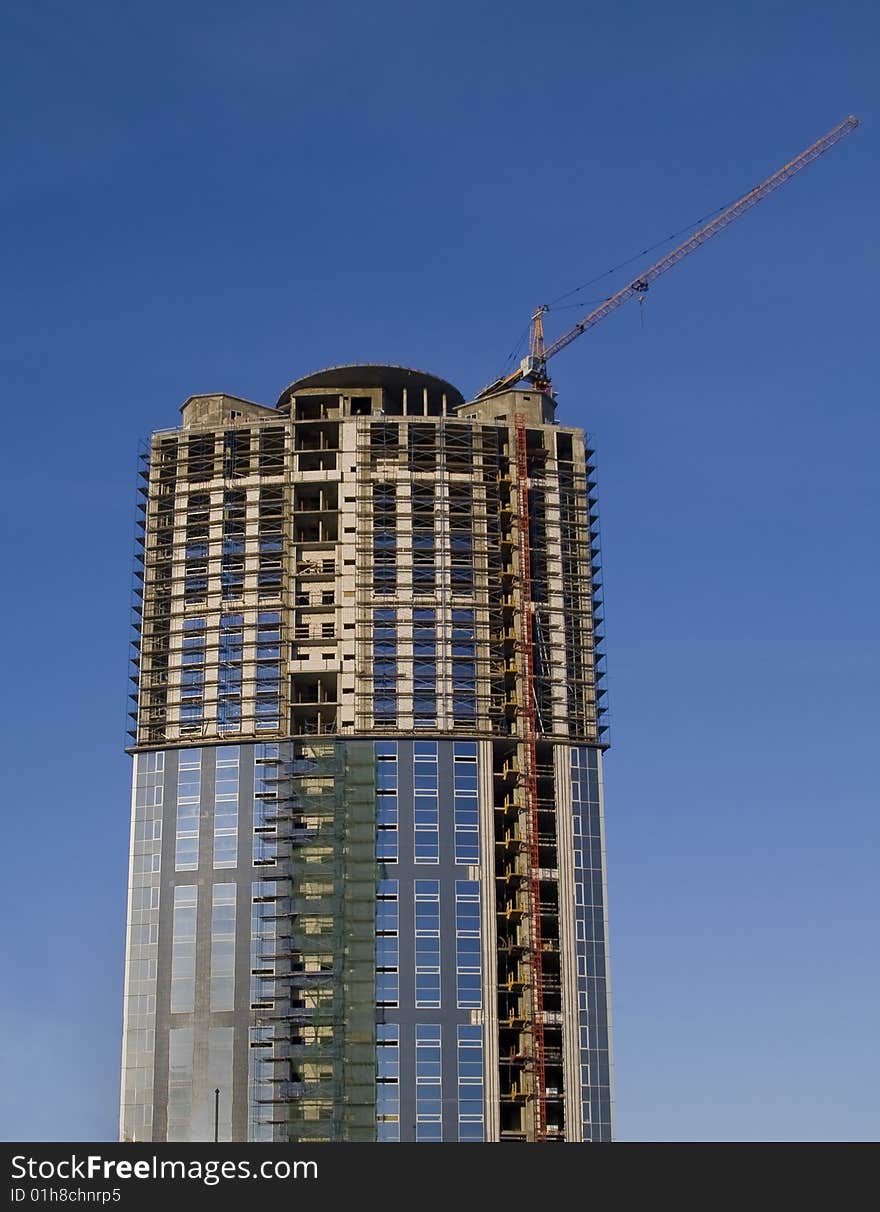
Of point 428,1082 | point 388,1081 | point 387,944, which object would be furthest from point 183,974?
point 428,1082

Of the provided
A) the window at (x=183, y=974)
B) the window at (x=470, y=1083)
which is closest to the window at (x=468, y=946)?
the window at (x=470, y=1083)

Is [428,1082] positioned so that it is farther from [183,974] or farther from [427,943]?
[183,974]

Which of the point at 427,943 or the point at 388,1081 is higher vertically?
the point at 427,943

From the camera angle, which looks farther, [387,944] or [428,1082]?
[387,944]

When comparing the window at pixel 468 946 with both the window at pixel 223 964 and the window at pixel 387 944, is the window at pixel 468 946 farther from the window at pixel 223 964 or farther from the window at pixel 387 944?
the window at pixel 223 964

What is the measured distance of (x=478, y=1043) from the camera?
194 metres

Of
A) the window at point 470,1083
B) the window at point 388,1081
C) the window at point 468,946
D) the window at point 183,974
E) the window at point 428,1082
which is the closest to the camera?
the window at point 428,1082

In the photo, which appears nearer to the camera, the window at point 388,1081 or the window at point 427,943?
the window at point 388,1081

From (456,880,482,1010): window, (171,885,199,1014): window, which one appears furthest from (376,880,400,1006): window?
(171,885,199,1014): window

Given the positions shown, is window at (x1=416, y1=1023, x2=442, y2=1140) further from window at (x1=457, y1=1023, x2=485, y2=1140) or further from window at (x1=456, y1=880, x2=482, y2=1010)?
window at (x1=456, y1=880, x2=482, y2=1010)
